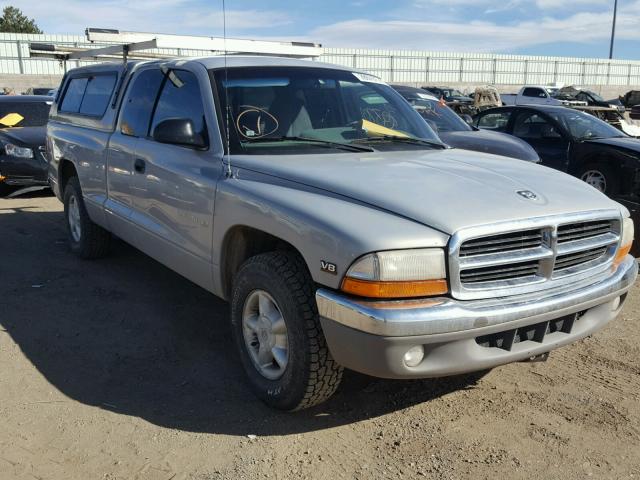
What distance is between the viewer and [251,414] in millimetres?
3500

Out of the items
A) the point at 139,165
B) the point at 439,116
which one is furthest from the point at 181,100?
the point at 439,116

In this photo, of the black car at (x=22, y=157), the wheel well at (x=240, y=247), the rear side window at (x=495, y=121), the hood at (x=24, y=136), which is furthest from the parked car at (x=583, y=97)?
the wheel well at (x=240, y=247)

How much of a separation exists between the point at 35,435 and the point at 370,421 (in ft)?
5.71

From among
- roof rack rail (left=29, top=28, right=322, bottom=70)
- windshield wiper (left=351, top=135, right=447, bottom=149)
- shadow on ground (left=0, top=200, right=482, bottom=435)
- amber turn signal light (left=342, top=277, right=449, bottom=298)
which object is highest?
roof rack rail (left=29, top=28, right=322, bottom=70)

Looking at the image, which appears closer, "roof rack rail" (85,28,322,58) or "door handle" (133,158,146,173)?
"door handle" (133,158,146,173)

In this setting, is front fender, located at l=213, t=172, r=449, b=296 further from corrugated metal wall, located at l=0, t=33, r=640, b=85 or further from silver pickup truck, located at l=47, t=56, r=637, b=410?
corrugated metal wall, located at l=0, t=33, r=640, b=85

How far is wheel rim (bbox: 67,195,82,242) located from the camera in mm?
6448

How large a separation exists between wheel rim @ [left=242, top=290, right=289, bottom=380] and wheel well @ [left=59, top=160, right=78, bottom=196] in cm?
373

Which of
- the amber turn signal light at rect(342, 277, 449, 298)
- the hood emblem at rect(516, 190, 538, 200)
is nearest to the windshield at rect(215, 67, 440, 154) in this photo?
the hood emblem at rect(516, 190, 538, 200)

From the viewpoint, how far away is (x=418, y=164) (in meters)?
3.74

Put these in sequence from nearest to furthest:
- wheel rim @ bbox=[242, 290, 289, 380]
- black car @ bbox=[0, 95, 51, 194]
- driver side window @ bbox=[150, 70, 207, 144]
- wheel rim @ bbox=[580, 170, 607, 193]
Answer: wheel rim @ bbox=[242, 290, 289, 380]
driver side window @ bbox=[150, 70, 207, 144]
wheel rim @ bbox=[580, 170, 607, 193]
black car @ bbox=[0, 95, 51, 194]

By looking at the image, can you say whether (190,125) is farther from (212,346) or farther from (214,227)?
(212,346)

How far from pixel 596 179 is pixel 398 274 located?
7.44m

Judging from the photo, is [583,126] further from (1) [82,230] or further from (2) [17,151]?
(2) [17,151]
